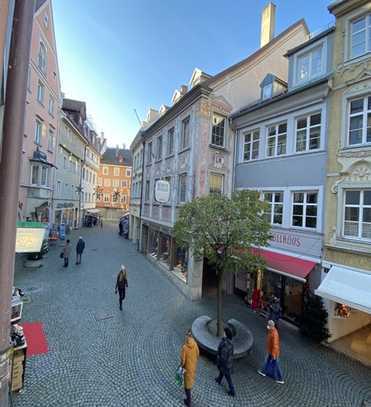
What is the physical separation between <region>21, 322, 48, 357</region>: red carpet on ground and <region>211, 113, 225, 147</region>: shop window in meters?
11.4

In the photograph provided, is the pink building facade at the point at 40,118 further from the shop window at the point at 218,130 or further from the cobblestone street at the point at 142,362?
the shop window at the point at 218,130

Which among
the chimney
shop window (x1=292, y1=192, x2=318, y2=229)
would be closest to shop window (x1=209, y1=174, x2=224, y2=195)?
shop window (x1=292, y1=192, x2=318, y2=229)

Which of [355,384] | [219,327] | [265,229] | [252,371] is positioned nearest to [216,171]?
[265,229]

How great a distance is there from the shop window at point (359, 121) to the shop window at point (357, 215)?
183 cm

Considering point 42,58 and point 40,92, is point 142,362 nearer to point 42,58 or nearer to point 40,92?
point 40,92

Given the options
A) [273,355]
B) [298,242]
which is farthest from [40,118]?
[273,355]

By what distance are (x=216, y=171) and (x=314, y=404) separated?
1024 cm

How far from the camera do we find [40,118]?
19.8 metres

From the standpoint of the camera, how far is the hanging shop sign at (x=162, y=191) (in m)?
15.0

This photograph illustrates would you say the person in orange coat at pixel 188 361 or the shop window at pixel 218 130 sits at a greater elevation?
the shop window at pixel 218 130

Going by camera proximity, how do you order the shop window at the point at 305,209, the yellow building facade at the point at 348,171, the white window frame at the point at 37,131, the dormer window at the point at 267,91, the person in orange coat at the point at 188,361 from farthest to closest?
1. the white window frame at the point at 37,131
2. the dormer window at the point at 267,91
3. the shop window at the point at 305,209
4. the yellow building facade at the point at 348,171
5. the person in orange coat at the point at 188,361

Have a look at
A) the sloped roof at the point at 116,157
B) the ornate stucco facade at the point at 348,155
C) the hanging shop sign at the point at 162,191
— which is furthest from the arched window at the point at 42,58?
the sloped roof at the point at 116,157

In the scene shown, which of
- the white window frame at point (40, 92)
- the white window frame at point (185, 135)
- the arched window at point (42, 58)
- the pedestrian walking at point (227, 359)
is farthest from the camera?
the white window frame at point (40, 92)

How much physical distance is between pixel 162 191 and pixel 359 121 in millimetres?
10198
